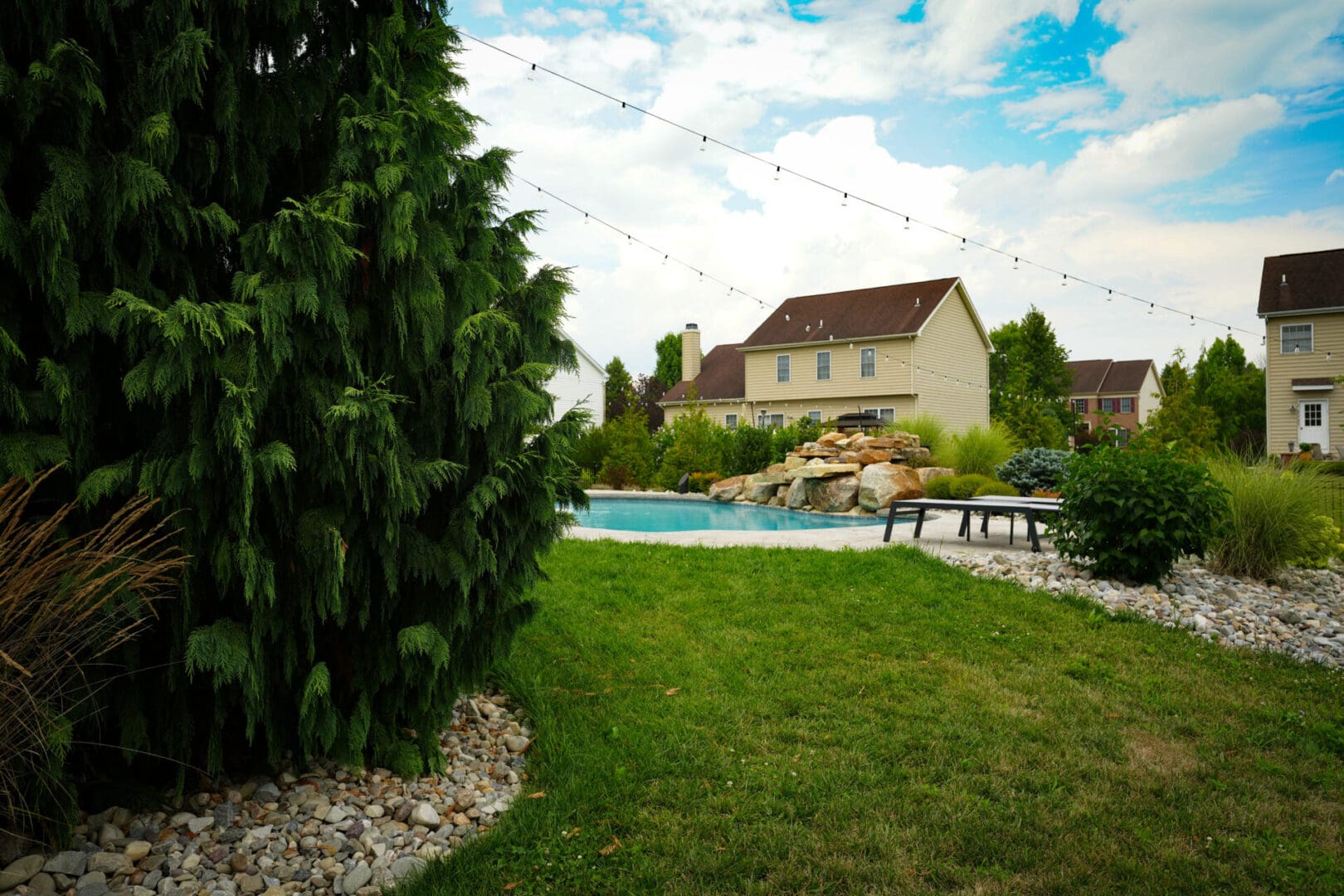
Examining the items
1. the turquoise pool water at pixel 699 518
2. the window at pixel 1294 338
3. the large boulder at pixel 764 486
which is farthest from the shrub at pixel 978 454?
the window at pixel 1294 338

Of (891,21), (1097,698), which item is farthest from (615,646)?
(891,21)

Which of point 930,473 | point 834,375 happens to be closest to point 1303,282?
point 834,375

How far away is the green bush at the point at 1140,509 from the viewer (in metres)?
6.21

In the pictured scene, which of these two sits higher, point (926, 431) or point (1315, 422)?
point (1315, 422)

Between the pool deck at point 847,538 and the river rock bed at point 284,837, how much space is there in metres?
5.15

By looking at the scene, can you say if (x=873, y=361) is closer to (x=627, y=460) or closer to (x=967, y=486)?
(x=627, y=460)

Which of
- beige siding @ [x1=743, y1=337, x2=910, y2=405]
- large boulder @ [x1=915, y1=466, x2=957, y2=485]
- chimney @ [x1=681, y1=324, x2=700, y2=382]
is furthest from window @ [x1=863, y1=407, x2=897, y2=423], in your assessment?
large boulder @ [x1=915, y1=466, x2=957, y2=485]

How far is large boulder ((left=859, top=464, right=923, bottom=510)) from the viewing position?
15.1 m

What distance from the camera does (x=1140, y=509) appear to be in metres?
6.21

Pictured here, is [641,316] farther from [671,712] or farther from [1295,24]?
[671,712]

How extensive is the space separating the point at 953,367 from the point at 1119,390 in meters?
31.7

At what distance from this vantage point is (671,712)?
3920mm

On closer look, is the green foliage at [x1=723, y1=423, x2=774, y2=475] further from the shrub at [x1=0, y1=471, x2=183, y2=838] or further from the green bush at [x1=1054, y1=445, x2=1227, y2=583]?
the shrub at [x1=0, y1=471, x2=183, y2=838]

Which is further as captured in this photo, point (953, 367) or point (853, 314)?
A: point (853, 314)
